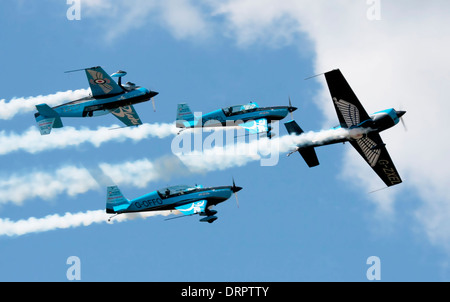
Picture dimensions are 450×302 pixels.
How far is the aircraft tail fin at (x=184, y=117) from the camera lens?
214ft

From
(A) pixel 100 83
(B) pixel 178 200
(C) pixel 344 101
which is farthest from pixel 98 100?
(C) pixel 344 101

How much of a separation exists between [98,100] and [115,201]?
21.8 feet

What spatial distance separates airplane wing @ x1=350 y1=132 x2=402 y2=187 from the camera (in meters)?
60.4

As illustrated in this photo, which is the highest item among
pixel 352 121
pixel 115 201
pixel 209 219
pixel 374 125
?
pixel 352 121

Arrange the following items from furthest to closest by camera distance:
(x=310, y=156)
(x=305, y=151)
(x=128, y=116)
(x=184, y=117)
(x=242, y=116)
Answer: (x=128, y=116)
(x=242, y=116)
(x=184, y=117)
(x=310, y=156)
(x=305, y=151)

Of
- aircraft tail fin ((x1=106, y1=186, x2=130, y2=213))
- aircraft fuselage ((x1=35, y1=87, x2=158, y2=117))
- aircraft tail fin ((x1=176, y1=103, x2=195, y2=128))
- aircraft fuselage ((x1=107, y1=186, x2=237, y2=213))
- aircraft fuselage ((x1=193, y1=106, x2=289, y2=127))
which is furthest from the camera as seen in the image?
aircraft fuselage ((x1=193, y1=106, x2=289, y2=127))

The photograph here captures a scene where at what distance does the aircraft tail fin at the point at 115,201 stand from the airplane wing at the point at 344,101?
13.9 m

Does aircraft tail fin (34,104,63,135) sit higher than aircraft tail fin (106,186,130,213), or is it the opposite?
aircraft tail fin (34,104,63,135)

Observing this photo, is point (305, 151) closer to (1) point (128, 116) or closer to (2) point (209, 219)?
(2) point (209, 219)

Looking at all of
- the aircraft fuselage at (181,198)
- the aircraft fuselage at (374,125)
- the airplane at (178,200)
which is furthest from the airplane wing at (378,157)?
the aircraft fuselage at (181,198)

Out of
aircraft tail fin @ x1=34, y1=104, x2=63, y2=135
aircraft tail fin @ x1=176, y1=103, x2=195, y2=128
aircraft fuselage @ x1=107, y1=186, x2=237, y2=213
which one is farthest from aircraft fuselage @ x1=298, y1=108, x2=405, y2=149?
aircraft tail fin @ x1=34, y1=104, x2=63, y2=135

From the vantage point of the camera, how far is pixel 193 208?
197 feet

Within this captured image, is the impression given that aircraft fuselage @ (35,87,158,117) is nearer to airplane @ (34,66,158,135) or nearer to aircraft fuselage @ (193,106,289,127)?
airplane @ (34,66,158,135)
